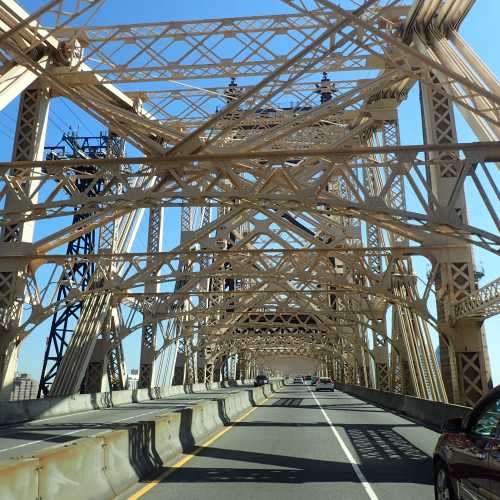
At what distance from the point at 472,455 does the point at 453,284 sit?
16.6m

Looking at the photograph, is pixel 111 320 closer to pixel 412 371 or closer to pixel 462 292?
pixel 412 371

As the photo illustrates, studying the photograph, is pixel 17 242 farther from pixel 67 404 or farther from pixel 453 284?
pixel 453 284

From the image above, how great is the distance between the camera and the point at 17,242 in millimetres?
23625

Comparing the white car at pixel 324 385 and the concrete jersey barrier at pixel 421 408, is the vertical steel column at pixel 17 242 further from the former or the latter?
the white car at pixel 324 385

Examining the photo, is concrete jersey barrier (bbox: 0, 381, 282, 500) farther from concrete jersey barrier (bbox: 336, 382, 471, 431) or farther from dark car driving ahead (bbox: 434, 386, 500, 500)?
concrete jersey barrier (bbox: 336, 382, 471, 431)

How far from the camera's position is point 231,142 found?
1075 inches

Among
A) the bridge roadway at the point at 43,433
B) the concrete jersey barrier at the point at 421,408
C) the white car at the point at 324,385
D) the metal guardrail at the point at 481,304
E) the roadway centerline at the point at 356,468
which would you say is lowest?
the roadway centerline at the point at 356,468

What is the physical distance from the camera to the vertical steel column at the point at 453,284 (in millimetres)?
19906

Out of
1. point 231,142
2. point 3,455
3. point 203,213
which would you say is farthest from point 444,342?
point 203,213

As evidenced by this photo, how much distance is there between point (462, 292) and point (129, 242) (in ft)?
61.5

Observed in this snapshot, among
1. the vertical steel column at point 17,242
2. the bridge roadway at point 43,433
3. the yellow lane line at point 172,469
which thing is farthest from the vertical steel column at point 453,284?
the vertical steel column at point 17,242

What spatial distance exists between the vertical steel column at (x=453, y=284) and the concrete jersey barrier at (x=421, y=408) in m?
1.02

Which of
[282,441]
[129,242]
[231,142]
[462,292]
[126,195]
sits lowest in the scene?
[282,441]

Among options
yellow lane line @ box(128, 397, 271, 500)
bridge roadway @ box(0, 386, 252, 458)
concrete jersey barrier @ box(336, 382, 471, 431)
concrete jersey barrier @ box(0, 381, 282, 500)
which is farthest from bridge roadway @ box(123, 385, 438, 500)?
bridge roadway @ box(0, 386, 252, 458)
